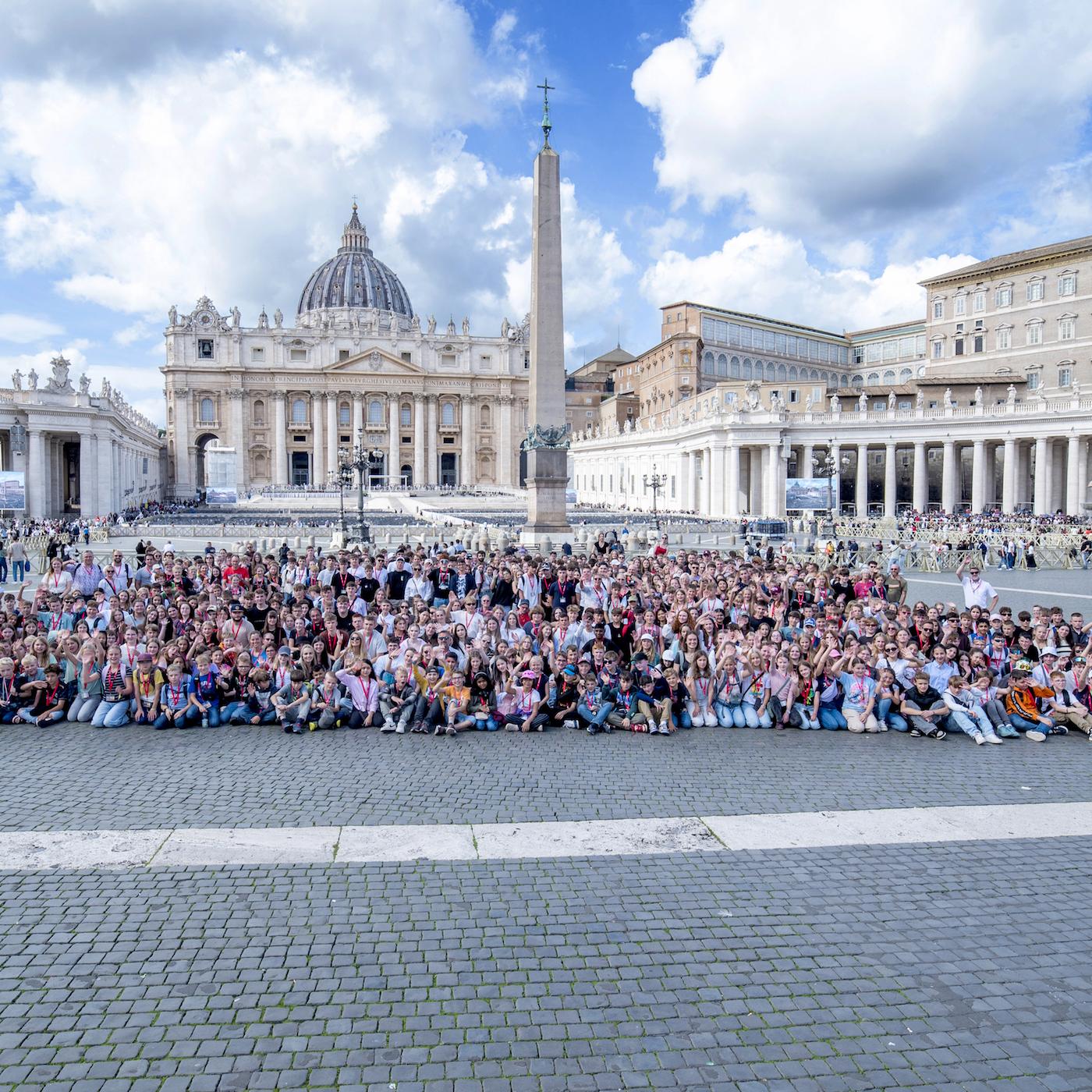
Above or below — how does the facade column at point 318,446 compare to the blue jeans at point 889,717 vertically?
above

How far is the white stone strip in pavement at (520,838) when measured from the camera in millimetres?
5703

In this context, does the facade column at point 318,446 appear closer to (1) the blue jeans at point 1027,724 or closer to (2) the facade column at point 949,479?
(2) the facade column at point 949,479

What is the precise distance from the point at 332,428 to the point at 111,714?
290 ft

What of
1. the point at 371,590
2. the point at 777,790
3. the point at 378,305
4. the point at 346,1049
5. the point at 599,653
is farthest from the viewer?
the point at 378,305

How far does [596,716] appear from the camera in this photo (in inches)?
354

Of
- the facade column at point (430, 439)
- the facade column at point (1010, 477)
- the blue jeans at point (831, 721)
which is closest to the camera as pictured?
the blue jeans at point (831, 721)

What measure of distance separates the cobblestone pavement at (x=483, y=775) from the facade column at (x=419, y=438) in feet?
291

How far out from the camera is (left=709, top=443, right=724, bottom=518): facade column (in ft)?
156

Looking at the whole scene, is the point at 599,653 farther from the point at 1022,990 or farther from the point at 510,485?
the point at 510,485

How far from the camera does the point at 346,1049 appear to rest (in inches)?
148

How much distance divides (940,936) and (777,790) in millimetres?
2373

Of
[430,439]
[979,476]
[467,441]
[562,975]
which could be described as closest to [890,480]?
[979,476]

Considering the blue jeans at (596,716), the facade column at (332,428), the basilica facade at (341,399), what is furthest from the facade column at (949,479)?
the facade column at (332,428)

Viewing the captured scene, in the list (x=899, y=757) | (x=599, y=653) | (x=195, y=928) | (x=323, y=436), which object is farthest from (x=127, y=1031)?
(x=323, y=436)
